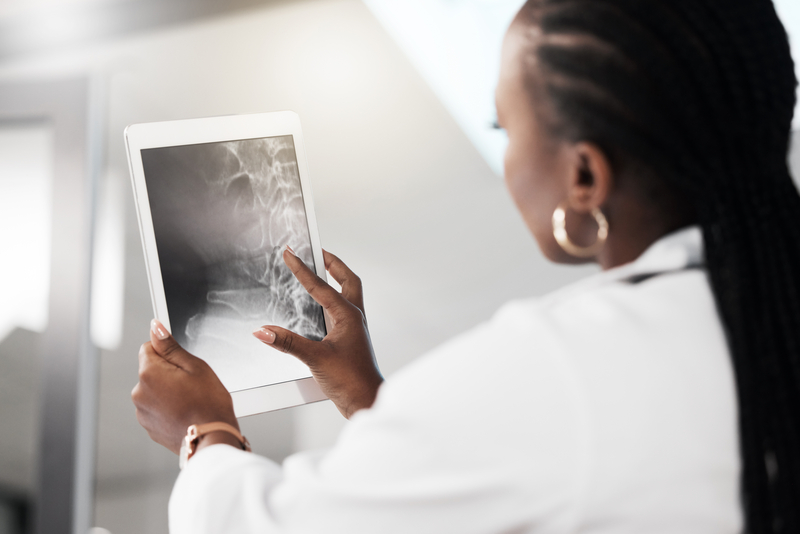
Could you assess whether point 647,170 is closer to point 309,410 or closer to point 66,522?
point 309,410

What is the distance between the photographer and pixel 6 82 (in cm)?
98

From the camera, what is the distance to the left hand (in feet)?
1.69

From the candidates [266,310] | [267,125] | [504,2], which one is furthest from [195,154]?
[504,2]

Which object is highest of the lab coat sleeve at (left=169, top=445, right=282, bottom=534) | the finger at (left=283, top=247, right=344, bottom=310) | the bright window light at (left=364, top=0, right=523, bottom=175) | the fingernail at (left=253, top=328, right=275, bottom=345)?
the bright window light at (left=364, top=0, right=523, bottom=175)

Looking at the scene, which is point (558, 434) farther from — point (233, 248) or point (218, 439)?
point (233, 248)

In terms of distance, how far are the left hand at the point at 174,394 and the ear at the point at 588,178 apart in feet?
1.13

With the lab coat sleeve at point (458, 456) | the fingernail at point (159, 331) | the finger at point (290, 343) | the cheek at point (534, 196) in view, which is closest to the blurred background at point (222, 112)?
the finger at point (290, 343)

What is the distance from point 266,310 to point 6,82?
70 cm

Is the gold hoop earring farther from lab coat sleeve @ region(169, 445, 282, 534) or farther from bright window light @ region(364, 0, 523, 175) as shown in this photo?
bright window light @ region(364, 0, 523, 175)

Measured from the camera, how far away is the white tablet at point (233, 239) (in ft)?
2.13

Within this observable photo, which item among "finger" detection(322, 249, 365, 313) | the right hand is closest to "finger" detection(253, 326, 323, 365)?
the right hand

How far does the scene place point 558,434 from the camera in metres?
0.29

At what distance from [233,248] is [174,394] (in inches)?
8.2

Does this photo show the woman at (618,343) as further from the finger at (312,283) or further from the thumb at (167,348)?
the finger at (312,283)
